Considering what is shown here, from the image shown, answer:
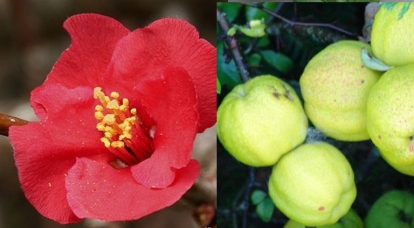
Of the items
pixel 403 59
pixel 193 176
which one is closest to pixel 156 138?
pixel 193 176

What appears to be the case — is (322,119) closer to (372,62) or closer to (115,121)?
(372,62)

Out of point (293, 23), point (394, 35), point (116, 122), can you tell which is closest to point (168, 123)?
point (116, 122)

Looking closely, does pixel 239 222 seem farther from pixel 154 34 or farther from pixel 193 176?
pixel 154 34

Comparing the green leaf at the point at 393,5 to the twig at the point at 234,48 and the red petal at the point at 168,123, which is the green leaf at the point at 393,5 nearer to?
the twig at the point at 234,48

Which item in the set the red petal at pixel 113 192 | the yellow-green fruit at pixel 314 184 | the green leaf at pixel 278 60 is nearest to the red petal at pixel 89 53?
the red petal at pixel 113 192

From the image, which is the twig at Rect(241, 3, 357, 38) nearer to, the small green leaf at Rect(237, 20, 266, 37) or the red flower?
the small green leaf at Rect(237, 20, 266, 37)
